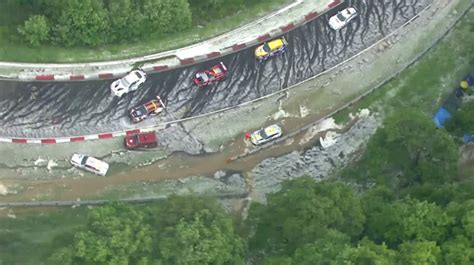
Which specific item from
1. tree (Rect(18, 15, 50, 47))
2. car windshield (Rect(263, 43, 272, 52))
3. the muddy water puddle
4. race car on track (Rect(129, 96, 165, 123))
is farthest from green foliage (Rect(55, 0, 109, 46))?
car windshield (Rect(263, 43, 272, 52))

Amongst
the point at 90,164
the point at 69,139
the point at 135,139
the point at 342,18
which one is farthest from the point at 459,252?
the point at 69,139

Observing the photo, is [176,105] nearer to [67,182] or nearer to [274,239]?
[67,182]

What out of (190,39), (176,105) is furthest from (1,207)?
(190,39)

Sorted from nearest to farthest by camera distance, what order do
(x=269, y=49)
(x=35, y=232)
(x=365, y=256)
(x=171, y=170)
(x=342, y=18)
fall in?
(x=365, y=256) → (x=35, y=232) → (x=171, y=170) → (x=269, y=49) → (x=342, y=18)

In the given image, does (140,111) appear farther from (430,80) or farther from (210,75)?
(430,80)

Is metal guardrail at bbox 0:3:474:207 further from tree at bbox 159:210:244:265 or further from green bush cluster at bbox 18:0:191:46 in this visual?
green bush cluster at bbox 18:0:191:46

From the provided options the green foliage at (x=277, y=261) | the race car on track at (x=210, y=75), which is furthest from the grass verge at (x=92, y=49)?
the green foliage at (x=277, y=261)
